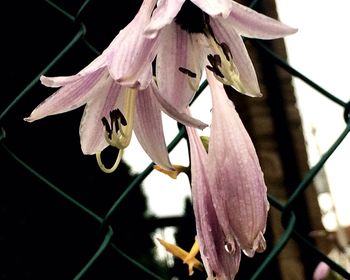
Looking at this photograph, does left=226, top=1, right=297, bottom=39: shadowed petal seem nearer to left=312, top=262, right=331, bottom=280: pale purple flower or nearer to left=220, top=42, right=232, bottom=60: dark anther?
left=220, top=42, right=232, bottom=60: dark anther

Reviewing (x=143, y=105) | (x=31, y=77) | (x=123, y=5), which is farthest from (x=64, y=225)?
(x=143, y=105)

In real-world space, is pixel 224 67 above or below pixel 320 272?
above

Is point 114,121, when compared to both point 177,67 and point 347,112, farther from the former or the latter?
point 347,112

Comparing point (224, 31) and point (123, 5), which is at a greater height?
point (224, 31)

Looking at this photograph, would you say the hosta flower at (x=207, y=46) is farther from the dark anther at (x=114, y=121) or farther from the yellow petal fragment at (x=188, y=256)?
the yellow petal fragment at (x=188, y=256)

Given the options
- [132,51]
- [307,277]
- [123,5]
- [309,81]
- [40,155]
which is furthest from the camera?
[40,155]

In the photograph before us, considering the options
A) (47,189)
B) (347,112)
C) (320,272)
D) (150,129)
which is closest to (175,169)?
(150,129)

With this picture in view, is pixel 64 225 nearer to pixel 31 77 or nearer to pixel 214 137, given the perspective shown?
pixel 31 77
